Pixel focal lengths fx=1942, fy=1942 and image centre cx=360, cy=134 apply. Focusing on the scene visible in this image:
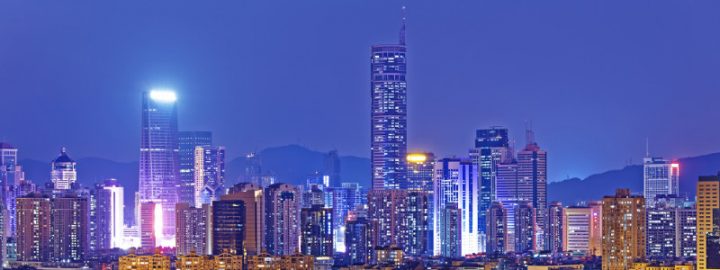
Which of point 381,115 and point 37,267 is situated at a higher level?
point 381,115

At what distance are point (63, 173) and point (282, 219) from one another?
1336 centimetres

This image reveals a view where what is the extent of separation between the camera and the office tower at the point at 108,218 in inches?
2395

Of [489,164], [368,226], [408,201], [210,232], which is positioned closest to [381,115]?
[489,164]

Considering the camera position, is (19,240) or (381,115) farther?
(381,115)

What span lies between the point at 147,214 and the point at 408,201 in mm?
9871

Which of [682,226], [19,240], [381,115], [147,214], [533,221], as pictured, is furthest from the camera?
[381,115]

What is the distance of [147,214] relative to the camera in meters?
66.9

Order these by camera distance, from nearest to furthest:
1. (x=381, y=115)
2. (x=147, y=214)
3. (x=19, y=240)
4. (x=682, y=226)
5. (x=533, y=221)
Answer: (x=682, y=226) < (x=19, y=240) < (x=533, y=221) < (x=147, y=214) < (x=381, y=115)

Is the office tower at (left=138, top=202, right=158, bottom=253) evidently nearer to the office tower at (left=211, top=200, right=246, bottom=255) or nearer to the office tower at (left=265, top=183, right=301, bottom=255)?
the office tower at (left=265, top=183, right=301, bottom=255)

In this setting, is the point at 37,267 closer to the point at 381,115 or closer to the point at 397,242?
the point at 397,242

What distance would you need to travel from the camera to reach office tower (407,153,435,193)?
67688 millimetres

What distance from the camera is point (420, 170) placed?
69.1 metres

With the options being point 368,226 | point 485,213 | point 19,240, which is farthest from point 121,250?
point 485,213

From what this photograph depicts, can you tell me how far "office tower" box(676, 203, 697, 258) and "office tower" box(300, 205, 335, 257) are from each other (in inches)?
367
